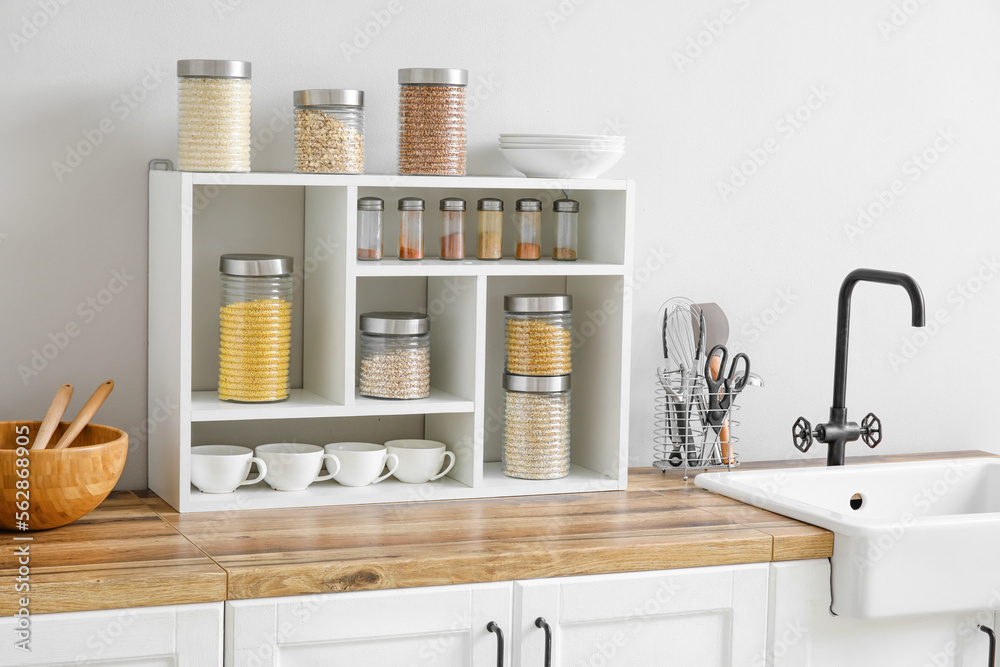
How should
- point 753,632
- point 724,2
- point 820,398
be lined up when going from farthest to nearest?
point 820,398
point 724,2
point 753,632

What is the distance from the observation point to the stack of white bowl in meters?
1.73

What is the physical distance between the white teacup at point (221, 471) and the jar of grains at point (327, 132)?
1.47ft

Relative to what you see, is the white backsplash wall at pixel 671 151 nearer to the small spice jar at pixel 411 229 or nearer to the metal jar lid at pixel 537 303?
the small spice jar at pixel 411 229

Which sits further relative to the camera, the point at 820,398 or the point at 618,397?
the point at 820,398

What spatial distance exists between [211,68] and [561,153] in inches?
21.6

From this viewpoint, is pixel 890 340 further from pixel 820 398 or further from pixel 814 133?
pixel 814 133

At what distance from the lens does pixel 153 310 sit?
1.71m

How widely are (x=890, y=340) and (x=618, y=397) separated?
755mm

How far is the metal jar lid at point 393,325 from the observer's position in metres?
1.73

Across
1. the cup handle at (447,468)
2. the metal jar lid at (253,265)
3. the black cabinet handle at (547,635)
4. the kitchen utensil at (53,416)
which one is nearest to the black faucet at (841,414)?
the cup handle at (447,468)

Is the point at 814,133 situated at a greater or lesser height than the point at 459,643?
A: greater

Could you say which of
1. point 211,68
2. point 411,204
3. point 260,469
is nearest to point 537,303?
point 411,204

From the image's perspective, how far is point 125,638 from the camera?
1.27 m

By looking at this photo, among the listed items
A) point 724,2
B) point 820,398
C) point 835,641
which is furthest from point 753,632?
point 724,2
